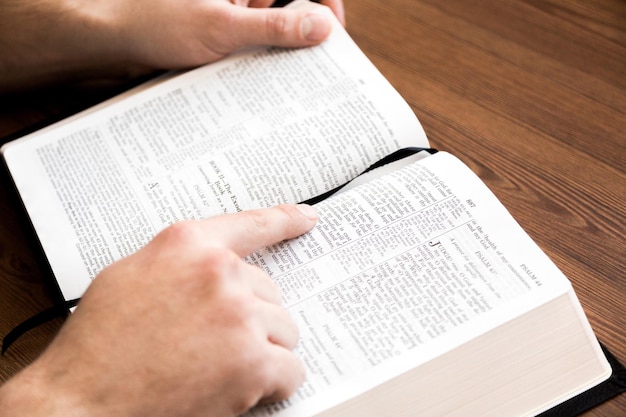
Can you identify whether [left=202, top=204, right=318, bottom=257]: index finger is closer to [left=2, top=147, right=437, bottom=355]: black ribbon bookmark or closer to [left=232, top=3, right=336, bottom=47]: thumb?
[left=2, top=147, right=437, bottom=355]: black ribbon bookmark

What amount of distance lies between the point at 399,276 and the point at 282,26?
0.39 metres

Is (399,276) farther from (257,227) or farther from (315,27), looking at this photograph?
(315,27)

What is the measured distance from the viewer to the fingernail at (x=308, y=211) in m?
0.64

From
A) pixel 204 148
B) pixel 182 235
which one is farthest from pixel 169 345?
pixel 204 148

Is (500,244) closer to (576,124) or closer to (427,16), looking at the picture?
(576,124)

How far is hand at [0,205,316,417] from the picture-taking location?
0.51 meters

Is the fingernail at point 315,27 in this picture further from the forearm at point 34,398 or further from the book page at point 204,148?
the forearm at point 34,398

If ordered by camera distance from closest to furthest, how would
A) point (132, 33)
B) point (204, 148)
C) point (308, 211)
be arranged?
1. point (308, 211)
2. point (204, 148)
3. point (132, 33)

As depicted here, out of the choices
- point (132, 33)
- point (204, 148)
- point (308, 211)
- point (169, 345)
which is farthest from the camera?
point (132, 33)

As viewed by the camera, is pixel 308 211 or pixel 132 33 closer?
pixel 308 211

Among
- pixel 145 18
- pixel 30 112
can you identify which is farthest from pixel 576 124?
pixel 30 112

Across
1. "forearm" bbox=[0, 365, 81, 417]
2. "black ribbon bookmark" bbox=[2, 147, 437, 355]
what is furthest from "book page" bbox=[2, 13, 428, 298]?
"forearm" bbox=[0, 365, 81, 417]

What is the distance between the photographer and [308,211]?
645mm

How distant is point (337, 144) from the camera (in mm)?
741
